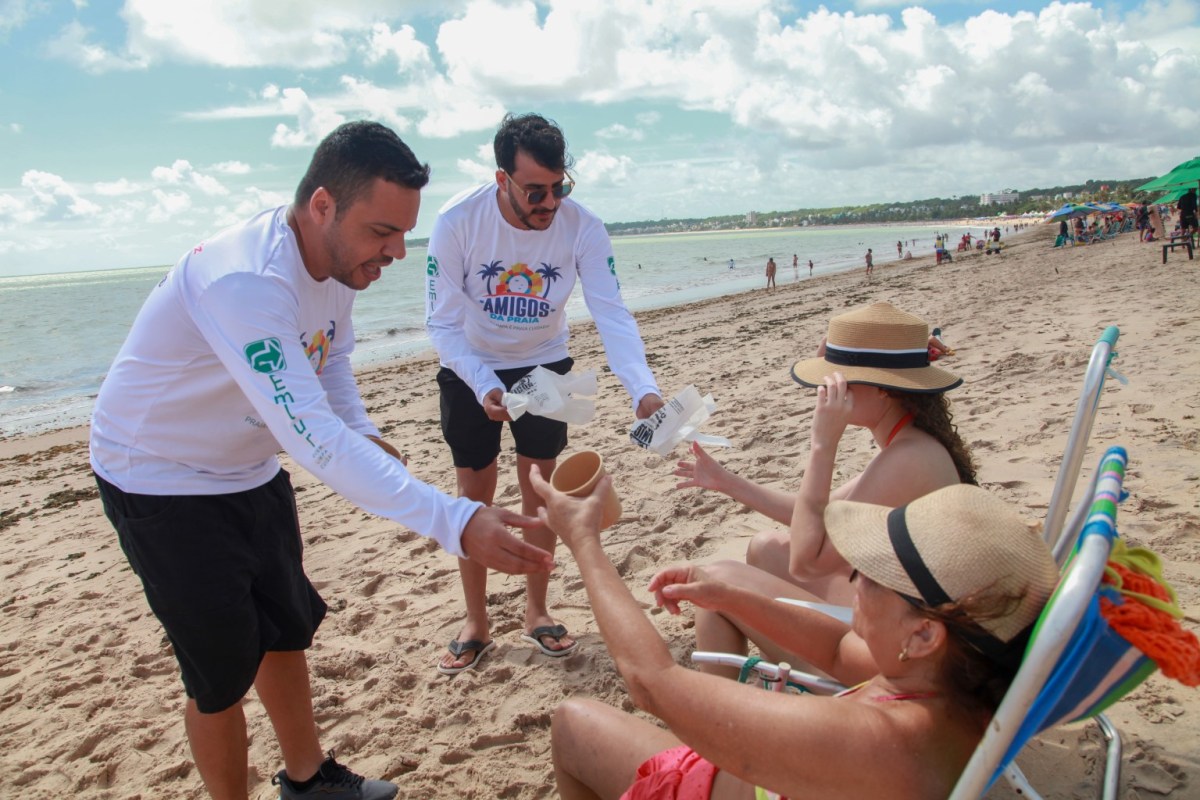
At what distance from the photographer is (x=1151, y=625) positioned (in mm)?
1192

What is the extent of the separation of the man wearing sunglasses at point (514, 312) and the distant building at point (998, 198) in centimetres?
17013

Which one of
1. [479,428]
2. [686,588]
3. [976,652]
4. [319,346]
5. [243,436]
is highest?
[319,346]

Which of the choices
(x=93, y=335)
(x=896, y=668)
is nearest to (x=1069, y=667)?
(x=896, y=668)

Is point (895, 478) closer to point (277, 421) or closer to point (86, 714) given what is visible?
point (277, 421)

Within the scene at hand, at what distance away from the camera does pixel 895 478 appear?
228 centimetres

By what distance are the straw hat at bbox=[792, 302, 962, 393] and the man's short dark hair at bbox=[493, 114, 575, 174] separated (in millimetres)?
1409

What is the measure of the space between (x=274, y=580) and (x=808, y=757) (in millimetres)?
1744

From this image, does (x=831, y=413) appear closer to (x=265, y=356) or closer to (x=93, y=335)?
(x=265, y=356)

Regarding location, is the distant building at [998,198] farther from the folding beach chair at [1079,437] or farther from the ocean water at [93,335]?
the folding beach chair at [1079,437]

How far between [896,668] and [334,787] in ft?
6.71

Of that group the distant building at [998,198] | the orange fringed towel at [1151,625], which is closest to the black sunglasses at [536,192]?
the orange fringed towel at [1151,625]

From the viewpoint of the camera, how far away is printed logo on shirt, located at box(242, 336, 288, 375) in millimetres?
1889

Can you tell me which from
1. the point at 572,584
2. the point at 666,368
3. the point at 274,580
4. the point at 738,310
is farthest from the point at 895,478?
the point at 738,310

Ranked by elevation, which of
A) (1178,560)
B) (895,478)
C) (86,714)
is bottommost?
(86,714)
